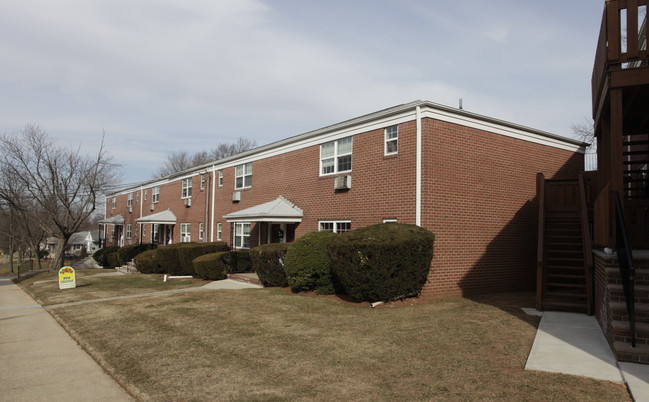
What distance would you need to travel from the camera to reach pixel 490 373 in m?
5.76

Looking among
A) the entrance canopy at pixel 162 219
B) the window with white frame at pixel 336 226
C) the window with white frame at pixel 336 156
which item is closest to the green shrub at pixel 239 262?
the window with white frame at pixel 336 226

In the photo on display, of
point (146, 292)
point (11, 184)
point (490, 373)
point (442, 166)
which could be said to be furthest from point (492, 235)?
point (11, 184)

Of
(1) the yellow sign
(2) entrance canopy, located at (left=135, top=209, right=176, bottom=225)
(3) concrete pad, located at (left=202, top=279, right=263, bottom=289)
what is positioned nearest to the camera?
(3) concrete pad, located at (left=202, top=279, right=263, bottom=289)

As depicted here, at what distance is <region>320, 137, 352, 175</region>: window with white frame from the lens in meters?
15.2

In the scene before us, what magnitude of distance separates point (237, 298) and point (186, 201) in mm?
16911

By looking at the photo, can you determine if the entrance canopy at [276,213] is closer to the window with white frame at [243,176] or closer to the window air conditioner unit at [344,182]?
the window air conditioner unit at [344,182]

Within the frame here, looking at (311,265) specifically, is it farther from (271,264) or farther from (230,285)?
(230,285)

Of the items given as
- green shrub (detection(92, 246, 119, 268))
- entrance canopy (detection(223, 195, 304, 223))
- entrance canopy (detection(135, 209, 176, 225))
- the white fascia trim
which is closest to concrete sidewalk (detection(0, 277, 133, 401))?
entrance canopy (detection(223, 195, 304, 223))

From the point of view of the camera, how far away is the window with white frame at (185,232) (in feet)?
90.7

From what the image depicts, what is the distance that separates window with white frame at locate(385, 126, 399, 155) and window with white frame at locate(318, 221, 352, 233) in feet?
8.99

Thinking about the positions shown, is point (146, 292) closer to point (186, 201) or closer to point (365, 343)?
point (365, 343)

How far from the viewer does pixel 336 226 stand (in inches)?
604

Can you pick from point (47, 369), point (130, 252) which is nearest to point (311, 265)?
point (47, 369)

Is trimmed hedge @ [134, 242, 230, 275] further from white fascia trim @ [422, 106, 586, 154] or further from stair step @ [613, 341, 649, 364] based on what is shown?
stair step @ [613, 341, 649, 364]
